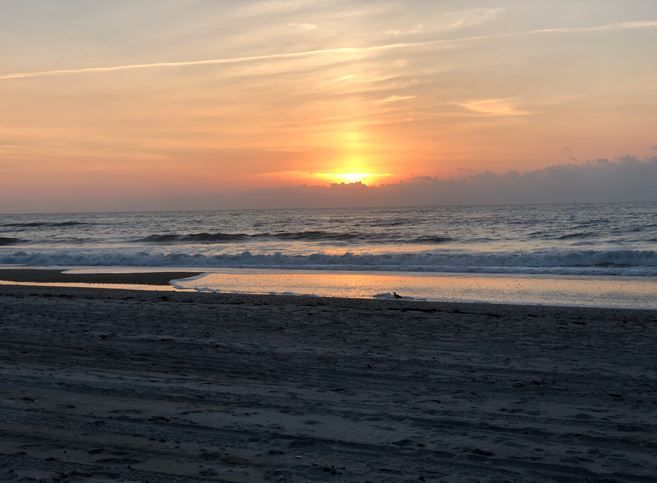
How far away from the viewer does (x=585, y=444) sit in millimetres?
4355

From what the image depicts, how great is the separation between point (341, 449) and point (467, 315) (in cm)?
720

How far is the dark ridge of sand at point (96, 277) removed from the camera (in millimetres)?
19812

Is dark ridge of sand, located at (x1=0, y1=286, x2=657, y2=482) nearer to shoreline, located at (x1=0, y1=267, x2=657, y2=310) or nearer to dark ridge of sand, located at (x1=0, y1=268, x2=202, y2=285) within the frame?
shoreline, located at (x1=0, y1=267, x2=657, y2=310)

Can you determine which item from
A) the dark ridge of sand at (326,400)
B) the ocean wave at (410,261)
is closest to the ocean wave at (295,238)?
the ocean wave at (410,261)

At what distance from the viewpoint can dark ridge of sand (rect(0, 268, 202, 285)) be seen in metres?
19.8

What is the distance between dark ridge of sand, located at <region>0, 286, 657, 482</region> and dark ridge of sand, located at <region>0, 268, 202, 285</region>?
377 inches

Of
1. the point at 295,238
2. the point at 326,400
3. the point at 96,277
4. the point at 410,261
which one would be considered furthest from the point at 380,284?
the point at 295,238

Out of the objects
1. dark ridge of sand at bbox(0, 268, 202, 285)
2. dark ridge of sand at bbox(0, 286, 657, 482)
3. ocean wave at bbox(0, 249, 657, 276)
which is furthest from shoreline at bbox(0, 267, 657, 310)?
dark ridge of sand at bbox(0, 286, 657, 482)

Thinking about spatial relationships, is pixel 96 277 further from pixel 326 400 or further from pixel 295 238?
pixel 295 238

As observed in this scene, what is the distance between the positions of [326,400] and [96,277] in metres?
17.5

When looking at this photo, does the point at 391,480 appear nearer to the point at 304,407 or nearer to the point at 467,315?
the point at 304,407

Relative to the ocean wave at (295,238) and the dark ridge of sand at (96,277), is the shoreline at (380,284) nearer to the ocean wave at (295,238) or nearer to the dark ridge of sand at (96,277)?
the dark ridge of sand at (96,277)

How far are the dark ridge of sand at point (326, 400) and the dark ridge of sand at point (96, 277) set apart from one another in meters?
9.59

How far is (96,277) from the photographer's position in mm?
21266
